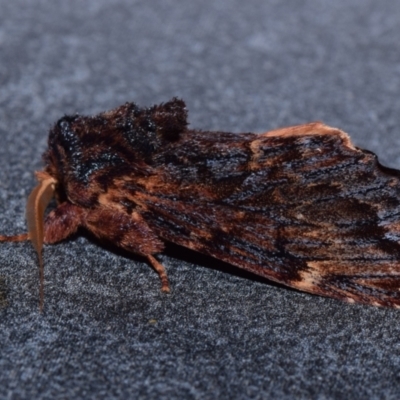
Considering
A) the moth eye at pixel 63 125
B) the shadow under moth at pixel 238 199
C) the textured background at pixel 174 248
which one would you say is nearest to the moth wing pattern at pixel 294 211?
the shadow under moth at pixel 238 199

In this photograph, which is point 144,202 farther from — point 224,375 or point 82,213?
point 224,375

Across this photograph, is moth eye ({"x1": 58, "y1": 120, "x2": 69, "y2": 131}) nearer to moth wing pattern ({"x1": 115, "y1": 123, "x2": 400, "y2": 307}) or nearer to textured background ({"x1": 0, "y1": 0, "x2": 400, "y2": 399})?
moth wing pattern ({"x1": 115, "y1": 123, "x2": 400, "y2": 307})

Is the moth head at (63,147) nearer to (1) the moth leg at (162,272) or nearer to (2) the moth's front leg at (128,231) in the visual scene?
(2) the moth's front leg at (128,231)

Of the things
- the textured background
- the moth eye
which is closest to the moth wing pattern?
the textured background

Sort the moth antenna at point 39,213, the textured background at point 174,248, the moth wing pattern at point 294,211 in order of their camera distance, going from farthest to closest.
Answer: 1. the moth antenna at point 39,213
2. the moth wing pattern at point 294,211
3. the textured background at point 174,248

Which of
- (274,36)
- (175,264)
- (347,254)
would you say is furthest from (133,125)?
(274,36)

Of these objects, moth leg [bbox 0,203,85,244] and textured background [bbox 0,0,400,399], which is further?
moth leg [bbox 0,203,85,244]

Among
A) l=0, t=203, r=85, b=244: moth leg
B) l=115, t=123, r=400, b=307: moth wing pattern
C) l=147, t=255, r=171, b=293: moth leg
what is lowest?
l=147, t=255, r=171, b=293: moth leg

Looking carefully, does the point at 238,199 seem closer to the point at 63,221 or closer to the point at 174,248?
the point at 174,248
